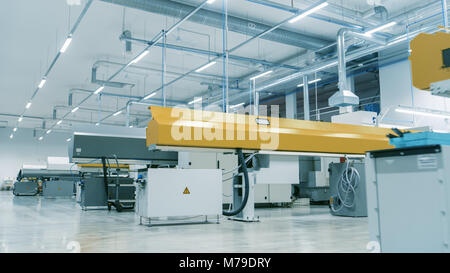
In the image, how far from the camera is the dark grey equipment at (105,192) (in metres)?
5.63

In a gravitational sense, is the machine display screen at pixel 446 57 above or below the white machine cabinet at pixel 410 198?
above

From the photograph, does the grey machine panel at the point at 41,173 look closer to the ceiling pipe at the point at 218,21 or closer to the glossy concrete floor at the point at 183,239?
the ceiling pipe at the point at 218,21

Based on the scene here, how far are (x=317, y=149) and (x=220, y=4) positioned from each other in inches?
193

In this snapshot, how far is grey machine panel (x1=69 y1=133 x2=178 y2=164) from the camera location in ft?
13.5

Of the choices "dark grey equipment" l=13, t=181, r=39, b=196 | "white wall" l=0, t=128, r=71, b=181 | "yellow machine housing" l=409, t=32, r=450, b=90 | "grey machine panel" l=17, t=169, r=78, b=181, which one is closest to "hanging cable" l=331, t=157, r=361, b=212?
"yellow machine housing" l=409, t=32, r=450, b=90

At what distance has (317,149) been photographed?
2.64 meters

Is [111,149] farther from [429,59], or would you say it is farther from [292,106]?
[292,106]

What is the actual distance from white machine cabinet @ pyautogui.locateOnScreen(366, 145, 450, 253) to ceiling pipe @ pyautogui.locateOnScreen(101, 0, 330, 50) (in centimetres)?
550

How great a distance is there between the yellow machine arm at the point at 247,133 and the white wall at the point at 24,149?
694 inches

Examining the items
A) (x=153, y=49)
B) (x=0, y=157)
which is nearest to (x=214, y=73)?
(x=153, y=49)

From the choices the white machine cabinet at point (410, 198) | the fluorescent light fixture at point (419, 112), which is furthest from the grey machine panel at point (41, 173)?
the white machine cabinet at point (410, 198)

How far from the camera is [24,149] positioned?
18.8 metres

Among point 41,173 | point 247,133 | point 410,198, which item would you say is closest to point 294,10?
point 247,133

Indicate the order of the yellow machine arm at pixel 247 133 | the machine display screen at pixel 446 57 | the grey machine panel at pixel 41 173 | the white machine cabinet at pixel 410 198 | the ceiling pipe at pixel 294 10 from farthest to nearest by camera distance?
the grey machine panel at pixel 41 173 < the ceiling pipe at pixel 294 10 < the yellow machine arm at pixel 247 133 < the machine display screen at pixel 446 57 < the white machine cabinet at pixel 410 198
